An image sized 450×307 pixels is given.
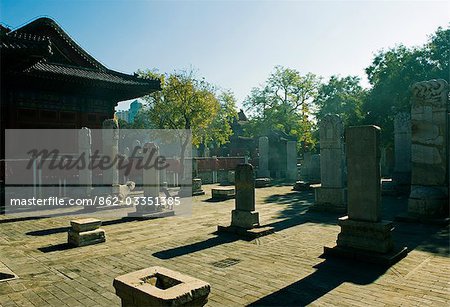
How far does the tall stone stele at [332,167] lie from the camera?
12383 mm

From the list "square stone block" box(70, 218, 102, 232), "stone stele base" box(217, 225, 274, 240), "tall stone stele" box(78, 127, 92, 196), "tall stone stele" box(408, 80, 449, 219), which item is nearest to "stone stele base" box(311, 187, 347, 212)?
"tall stone stele" box(408, 80, 449, 219)

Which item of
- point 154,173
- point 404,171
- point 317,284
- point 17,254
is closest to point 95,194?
point 154,173

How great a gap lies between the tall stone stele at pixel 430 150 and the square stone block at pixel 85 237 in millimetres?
9396

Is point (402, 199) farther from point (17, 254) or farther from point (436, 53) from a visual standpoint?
point (17, 254)

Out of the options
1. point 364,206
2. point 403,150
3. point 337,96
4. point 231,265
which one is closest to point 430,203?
point 364,206

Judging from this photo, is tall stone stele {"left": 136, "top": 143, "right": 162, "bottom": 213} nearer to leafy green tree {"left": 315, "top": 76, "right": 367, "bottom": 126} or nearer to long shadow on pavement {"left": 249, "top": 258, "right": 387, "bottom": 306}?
long shadow on pavement {"left": 249, "top": 258, "right": 387, "bottom": 306}

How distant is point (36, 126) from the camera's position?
17.2 m

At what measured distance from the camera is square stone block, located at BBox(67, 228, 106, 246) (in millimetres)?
8366

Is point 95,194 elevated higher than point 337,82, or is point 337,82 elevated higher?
point 337,82

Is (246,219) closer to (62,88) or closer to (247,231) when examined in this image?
(247,231)

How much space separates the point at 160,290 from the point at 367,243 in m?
5.04

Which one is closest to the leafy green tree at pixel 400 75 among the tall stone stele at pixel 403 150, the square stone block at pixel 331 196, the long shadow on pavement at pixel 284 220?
the tall stone stele at pixel 403 150

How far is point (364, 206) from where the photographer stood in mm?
6992

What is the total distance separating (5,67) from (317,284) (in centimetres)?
915
